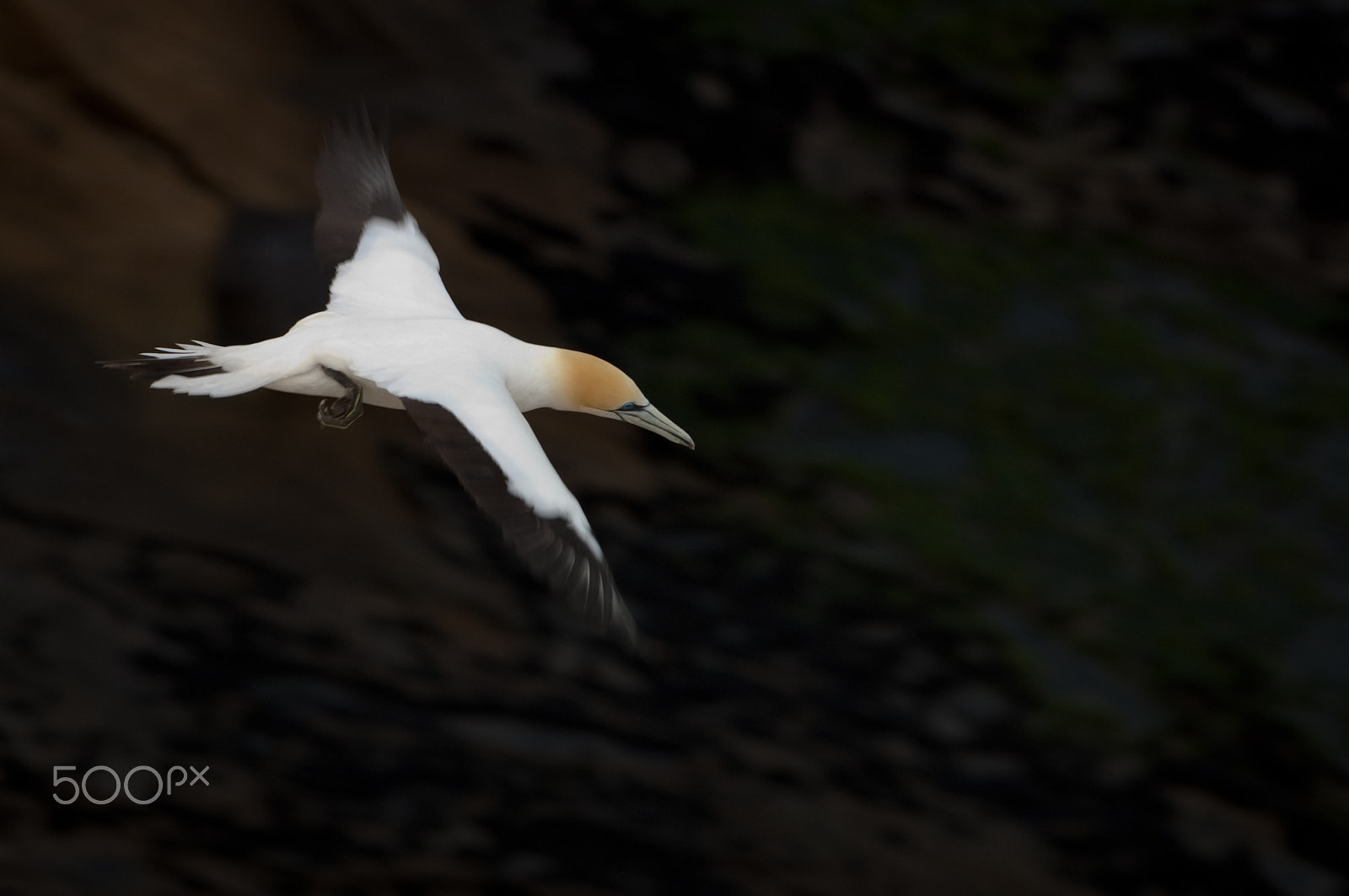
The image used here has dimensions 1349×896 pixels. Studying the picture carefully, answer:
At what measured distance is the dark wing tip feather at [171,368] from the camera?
5957 millimetres

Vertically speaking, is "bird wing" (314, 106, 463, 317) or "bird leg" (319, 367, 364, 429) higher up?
"bird wing" (314, 106, 463, 317)

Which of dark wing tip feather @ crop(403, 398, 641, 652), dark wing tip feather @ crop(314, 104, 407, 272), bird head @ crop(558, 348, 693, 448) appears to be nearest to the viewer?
dark wing tip feather @ crop(403, 398, 641, 652)

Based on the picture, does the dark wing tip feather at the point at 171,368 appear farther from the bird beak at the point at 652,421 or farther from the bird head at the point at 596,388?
the bird beak at the point at 652,421

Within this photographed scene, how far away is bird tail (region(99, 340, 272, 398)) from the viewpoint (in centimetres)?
590

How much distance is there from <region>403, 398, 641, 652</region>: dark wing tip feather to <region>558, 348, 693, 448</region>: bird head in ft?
3.59

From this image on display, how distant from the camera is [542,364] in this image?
22.0 feet

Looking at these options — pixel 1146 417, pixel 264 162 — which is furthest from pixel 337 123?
pixel 1146 417

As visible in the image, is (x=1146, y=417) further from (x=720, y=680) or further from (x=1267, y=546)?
(x=720, y=680)

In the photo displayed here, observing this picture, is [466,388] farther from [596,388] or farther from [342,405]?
[596,388]

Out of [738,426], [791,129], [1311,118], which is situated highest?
[1311,118]

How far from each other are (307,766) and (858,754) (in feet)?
15.8

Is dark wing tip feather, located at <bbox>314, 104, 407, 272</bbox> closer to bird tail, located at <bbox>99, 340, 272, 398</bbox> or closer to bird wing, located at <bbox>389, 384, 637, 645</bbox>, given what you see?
bird tail, located at <bbox>99, 340, 272, 398</bbox>

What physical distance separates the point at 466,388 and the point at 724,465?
28.3 ft

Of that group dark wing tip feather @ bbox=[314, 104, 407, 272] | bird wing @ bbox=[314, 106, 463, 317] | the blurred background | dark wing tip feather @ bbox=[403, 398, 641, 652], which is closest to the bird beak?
bird wing @ bbox=[314, 106, 463, 317]
